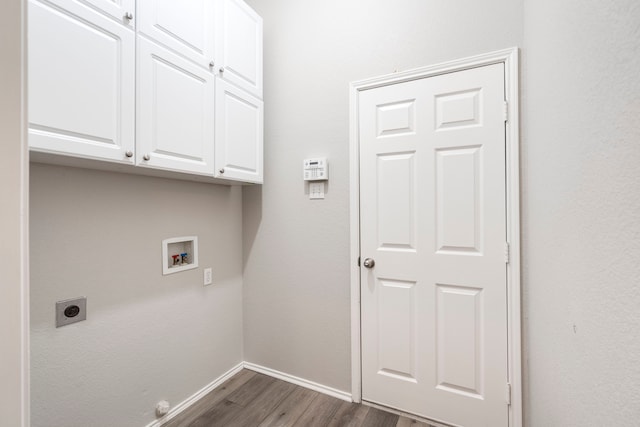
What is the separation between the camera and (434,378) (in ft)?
5.69

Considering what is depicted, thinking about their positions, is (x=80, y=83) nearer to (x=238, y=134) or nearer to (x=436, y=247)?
(x=238, y=134)

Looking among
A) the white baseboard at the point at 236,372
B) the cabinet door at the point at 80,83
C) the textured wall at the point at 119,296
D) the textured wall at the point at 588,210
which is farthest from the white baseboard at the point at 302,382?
the cabinet door at the point at 80,83

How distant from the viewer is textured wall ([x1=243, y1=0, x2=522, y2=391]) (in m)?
1.84

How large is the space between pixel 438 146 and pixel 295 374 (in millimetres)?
1831

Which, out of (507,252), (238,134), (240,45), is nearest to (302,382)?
(507,252)

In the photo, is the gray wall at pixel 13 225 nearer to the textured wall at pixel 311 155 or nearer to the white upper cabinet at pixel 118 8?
the white upper cabinet at pixel 118 8

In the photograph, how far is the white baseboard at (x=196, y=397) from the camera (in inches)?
68.5

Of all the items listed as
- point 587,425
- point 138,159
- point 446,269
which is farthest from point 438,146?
point 138,159

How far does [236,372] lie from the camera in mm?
2289

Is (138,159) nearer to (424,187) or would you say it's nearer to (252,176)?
(252,176)

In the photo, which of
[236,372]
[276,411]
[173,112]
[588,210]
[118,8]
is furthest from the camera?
[236,372]

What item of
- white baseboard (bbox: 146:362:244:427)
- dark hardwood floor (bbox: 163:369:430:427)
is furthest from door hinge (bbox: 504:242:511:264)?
white baseboard (bbox: 146:362:244:427)

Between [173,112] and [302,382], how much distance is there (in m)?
1.93

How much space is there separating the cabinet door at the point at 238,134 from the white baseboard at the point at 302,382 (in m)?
1.44
